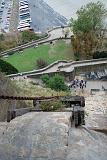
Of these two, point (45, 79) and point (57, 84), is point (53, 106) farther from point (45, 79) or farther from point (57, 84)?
point (45, 79)

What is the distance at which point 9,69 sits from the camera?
88.8ft

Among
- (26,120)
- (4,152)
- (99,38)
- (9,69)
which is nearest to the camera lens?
(4,152)

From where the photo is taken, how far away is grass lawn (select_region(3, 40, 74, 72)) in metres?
31.8

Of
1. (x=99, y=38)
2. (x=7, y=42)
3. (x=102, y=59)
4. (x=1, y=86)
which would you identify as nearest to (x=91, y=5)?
(x=99, y=38)

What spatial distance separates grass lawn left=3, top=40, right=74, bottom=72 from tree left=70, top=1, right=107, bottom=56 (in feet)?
2.80

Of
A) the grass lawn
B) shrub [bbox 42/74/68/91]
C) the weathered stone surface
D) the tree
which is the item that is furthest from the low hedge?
the tree

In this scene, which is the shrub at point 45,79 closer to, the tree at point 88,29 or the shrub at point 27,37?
the tree at point 88,29

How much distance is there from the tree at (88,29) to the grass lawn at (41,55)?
2.80 feet

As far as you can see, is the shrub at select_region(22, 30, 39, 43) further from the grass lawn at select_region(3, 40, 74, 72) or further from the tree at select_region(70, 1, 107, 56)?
the tree at select_region(70, 1, 107, 56)

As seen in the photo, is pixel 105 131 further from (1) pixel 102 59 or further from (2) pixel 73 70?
(1) pixel 102 59

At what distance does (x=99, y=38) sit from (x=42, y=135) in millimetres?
32288

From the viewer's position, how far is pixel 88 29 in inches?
1377

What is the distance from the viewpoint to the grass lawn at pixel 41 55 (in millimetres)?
31812

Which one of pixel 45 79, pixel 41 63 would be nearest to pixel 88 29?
pixel 41 63
